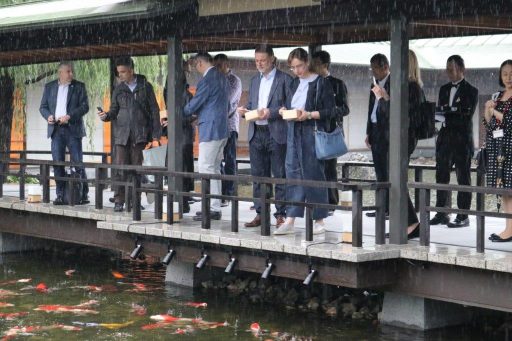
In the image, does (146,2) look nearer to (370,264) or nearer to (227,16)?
(227,16)

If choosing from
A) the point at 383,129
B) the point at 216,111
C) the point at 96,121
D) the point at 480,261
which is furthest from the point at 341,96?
the point at 96,121

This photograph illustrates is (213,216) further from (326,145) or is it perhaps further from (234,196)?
(326,145)

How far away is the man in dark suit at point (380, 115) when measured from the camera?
10.6 meters

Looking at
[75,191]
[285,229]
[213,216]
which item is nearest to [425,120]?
[285,229]

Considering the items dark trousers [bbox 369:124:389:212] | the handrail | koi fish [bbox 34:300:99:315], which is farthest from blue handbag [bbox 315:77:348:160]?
koi fish [bbox 34:300:99:315]

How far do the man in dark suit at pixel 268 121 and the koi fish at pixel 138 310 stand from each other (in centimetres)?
161

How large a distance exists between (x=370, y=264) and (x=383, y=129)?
2.02 meters

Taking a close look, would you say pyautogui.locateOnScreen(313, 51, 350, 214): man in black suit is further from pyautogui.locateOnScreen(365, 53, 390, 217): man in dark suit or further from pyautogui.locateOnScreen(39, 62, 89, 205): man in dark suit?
pyautogui.locateOnScreen(39, 62, 89, 205): man in dark suit

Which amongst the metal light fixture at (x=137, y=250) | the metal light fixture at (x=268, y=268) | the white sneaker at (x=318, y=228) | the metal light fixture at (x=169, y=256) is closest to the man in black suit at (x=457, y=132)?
the white sneaker at (x=318, y=228)

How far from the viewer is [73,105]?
43.7 feet

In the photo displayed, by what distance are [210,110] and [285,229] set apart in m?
1.85

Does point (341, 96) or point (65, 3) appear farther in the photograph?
point (65, 3)

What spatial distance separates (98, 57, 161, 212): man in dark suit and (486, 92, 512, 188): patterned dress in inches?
168

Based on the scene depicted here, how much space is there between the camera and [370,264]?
30.3 ft
